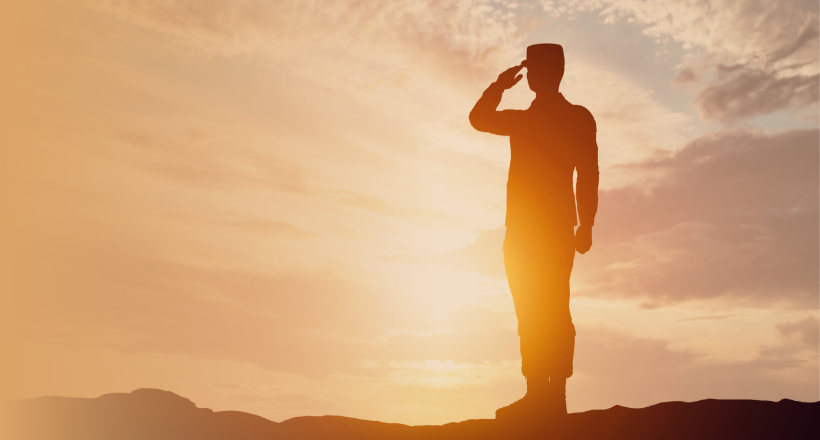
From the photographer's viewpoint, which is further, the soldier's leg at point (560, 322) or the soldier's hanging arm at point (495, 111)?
the soldier's hanging arm at point (495, 111)

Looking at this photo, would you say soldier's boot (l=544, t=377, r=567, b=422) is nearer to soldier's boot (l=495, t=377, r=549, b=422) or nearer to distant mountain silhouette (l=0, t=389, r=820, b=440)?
soldier's boot (l=495, t=377, r=549, b=422)

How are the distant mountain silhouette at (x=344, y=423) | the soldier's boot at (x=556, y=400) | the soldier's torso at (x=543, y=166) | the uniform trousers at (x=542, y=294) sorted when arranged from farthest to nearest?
1. the soldier's torso at (x=543, y=166)
2. the uniform trousers at (x=542, y=294)
3. the soldier's boot at (x=556, y=400)
4. the distant mountain silhouette at (x=344, y=423)

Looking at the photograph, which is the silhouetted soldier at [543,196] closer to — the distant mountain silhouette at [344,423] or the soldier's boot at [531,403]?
the soldier's boot at [531,403]

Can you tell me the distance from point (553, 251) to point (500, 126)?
2235 mm

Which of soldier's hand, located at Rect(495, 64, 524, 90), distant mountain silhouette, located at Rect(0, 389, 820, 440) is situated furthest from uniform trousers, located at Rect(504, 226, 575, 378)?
soldier's hand, located at Rect(495, 64, 524, 90)

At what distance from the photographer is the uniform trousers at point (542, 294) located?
11.2 metres

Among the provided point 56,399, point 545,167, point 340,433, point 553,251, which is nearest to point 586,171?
point 545,167

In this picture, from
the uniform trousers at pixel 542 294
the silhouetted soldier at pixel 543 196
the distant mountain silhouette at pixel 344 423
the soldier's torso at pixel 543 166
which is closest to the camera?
the distant mountain silhouette at pixel 344 423

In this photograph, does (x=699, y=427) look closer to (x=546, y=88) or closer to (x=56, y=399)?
(x=546, y=88)

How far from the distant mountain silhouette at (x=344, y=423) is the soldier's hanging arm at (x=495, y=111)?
4850 mm

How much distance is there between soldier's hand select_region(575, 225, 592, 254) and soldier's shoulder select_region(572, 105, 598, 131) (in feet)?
5.60

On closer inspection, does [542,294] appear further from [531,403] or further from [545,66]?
[545,66]

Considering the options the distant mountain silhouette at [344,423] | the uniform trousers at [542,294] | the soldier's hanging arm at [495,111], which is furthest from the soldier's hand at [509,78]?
the distant mountain silhouette at [344,423]

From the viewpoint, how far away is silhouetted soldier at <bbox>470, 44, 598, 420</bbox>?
37.5 feet
